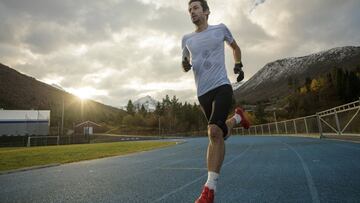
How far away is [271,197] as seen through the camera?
3.62 meters

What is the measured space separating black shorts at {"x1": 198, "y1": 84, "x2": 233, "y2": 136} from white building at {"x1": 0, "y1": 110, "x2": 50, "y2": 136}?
70310 millimetres

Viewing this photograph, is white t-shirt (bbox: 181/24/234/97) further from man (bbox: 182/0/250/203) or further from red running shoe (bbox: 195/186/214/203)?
red running shoe (bbox: 195/186/214/203)

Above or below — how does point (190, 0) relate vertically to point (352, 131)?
above

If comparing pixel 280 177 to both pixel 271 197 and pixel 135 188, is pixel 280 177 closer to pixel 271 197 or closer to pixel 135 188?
pixel 271 197

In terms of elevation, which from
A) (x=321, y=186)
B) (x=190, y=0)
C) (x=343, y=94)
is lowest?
(x=321, y=186)

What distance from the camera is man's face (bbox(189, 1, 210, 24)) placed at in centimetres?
374

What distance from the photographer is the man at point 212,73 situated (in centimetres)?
324

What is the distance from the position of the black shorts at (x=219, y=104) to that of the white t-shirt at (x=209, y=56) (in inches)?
2.5

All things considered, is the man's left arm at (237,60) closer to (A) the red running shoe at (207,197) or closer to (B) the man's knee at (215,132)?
(B) the man's knee at (215,132)

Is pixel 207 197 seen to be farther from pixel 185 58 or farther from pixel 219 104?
pixel 185 58

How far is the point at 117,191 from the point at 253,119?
98515mm

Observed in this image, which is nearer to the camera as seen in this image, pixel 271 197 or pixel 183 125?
pixel 271 197

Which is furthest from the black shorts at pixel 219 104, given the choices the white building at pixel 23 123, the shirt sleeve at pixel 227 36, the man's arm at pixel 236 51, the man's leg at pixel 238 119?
the white building at pixel 23 123

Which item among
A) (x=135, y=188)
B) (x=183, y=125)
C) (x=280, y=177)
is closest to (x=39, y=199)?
(x=135, y=188)
